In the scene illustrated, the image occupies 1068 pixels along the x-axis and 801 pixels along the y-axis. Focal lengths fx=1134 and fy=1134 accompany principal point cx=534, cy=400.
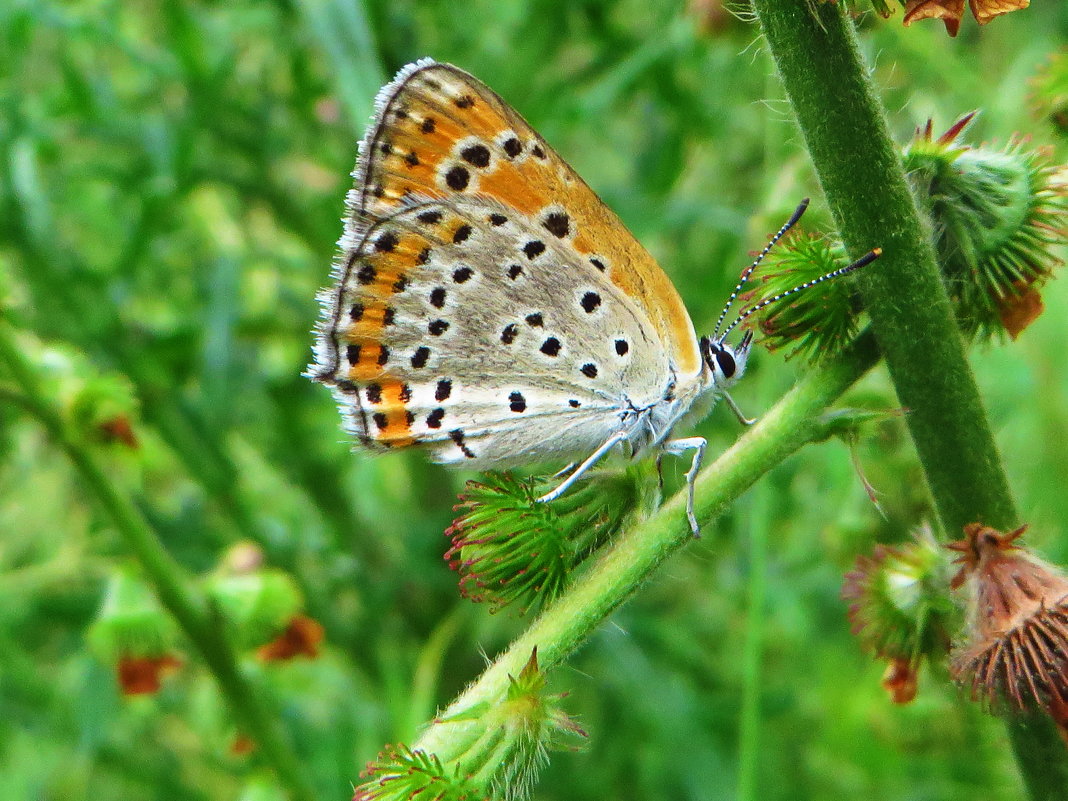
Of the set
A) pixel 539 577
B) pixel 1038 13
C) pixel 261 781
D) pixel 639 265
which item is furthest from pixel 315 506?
pixel 1038 13

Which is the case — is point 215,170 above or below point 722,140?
below

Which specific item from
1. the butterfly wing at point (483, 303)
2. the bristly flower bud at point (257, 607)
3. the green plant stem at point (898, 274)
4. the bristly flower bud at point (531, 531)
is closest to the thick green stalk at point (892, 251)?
the green plant stem at point (898, 274)

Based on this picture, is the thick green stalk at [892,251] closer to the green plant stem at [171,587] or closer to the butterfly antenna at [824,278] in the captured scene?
the butterfly antenna at [824,278]

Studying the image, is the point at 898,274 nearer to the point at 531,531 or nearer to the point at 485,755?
the point at 531,531

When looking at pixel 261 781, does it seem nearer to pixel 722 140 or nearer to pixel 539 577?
pixel 539 577

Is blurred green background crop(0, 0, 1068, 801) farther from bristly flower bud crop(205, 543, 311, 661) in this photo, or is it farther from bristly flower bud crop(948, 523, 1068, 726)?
bristly flower bud crop(948, 523, 1068, 726)

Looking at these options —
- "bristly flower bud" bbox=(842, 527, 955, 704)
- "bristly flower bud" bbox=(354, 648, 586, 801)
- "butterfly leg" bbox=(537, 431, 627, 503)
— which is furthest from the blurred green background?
"bristly flower bud" bbox=(354, 648, 586, 801)
